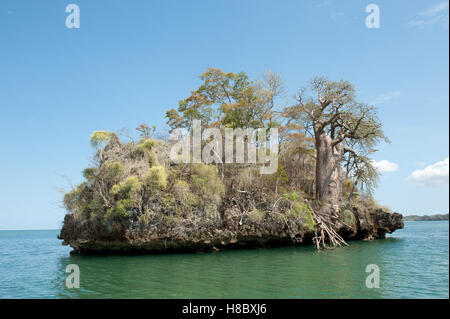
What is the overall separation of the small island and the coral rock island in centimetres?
6

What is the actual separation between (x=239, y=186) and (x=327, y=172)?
24.3 feet

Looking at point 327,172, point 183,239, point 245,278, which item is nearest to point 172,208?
point 183,239

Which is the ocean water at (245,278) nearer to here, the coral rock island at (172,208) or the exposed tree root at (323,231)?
the coral rock island at (172,208)

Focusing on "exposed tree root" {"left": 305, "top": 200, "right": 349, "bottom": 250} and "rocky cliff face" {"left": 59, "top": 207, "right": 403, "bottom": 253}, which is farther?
"exposed tree root" {"left": 305, "top": 200, "right": 349, "bottom": 250}

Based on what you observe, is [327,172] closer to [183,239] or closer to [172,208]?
[183,239]

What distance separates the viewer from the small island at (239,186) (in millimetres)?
17000

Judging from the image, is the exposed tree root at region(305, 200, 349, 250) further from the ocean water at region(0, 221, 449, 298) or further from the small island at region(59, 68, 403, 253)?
the ocean water at region(0, 221, 449, 298)

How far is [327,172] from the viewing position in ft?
72.1

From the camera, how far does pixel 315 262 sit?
12727 millimetres

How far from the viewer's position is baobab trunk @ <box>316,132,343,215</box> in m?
21.6

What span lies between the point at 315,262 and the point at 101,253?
42.1 feet

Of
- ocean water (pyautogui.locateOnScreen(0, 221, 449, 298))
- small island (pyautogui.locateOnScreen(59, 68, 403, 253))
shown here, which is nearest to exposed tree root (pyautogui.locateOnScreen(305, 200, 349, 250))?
→ small island (pyautogui.locateOnScreen(59, 68, 403, 253))

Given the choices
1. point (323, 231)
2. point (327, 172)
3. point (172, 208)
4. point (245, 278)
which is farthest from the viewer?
point (327, 172)

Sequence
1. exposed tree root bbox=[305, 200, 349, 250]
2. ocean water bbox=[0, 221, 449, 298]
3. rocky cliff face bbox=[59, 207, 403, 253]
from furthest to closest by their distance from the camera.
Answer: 1. exposed tree root bbox=[305, 200, 349, 250]
2. rocky cliff face bbox=[59, 207, 403, 253]
3. ocean water bbox=[0, 221, 449, 298]
